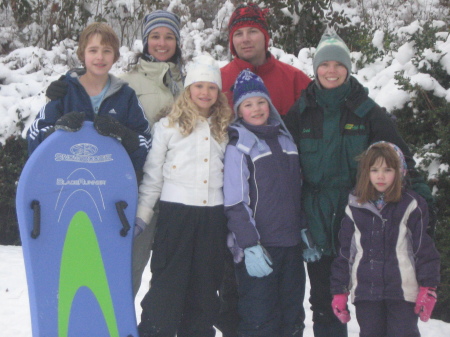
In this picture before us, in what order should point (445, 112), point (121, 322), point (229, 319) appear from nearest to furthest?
point (121, 322) → point (229, 319) → point (445, 112)

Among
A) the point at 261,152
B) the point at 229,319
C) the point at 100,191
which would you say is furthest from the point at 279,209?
the point at 100,191

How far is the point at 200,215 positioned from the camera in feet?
7.81

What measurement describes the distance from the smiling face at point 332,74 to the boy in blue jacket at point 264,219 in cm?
30

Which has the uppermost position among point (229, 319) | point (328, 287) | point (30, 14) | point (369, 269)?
point (30, 14)

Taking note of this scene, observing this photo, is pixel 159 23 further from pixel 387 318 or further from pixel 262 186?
pixel 387 318

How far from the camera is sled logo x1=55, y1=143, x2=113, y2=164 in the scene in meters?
2.35

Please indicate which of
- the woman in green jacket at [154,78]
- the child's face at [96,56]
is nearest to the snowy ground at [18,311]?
the woman in green jacket at [154,78]

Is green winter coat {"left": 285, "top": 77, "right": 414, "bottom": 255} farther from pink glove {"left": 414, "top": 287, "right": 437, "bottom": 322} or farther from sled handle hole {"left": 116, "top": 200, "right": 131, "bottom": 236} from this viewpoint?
sled handle hole {"left": 116, "top": 200, "right": 131, "bottom": 236}

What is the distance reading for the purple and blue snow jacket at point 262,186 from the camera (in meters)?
2.35

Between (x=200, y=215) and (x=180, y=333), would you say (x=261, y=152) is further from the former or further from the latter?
(x=180, y=333)

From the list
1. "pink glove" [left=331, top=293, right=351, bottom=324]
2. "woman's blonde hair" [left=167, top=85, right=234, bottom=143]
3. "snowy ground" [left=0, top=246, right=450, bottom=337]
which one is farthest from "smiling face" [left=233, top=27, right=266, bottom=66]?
"snowy ground" [left=0, top=246, right=450, bottom=337]

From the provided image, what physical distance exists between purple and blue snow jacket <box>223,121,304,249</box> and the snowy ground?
111cm

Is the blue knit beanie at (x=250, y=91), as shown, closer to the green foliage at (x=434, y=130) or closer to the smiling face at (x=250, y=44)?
the smiling face at (x=250, y=44)

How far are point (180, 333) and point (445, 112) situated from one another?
2.45m
